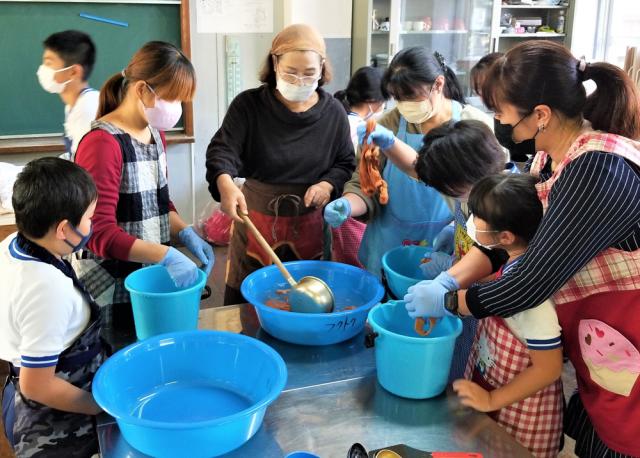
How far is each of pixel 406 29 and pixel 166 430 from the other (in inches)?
159

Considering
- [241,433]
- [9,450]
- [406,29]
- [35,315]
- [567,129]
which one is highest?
[406,29]

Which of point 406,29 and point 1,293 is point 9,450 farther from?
point 406,29

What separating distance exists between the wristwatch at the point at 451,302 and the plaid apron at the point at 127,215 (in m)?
0.75

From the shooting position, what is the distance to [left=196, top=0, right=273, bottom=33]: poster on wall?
151 inches

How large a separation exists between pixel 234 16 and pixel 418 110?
2570 mm

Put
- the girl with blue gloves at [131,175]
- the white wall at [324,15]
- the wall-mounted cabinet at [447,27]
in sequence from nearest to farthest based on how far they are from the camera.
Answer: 1. the girl with blue gloves at [131,175]
2. the white wall at [324,15]
3. the wall-mounted cabinet at [447,27]

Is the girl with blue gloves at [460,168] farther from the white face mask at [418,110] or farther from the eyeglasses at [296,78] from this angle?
the eyeglasses at [296,78]

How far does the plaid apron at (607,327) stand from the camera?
104 cm

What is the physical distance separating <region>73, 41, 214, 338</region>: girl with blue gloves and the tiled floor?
973mm

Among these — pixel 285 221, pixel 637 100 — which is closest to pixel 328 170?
pixel 285 221

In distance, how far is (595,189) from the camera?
950 mm

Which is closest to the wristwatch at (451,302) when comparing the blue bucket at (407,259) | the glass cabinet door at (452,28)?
the blue bucket at (407,259)

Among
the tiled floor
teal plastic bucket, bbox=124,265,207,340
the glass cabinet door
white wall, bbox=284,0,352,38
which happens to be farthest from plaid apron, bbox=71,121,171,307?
the glass cabinet door

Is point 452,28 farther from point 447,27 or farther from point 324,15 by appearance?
point 324,15
